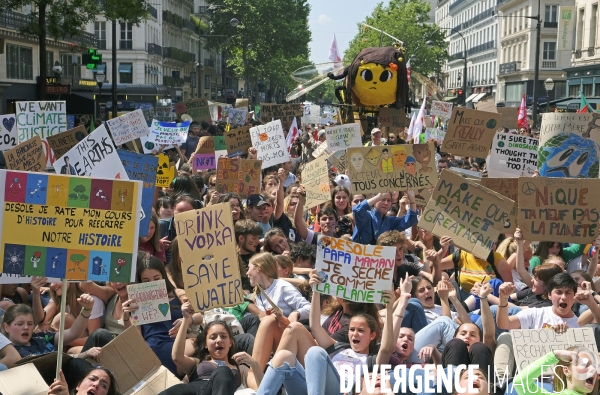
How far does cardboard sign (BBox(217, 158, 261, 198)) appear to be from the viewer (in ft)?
39.8

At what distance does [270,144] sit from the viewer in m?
14.5

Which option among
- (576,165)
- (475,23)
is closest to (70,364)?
(576,165)

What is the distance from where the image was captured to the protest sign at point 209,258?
7.34 m

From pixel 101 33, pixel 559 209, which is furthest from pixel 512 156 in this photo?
pixel 101 33

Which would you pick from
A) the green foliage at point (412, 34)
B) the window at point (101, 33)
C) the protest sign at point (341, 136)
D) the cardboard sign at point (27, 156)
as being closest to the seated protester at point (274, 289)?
the cardboard sign at point (27, 156)

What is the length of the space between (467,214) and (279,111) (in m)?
12.8

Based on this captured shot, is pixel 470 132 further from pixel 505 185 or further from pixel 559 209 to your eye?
pixel 559 209

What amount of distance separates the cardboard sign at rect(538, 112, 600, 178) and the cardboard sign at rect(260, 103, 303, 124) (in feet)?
28.4

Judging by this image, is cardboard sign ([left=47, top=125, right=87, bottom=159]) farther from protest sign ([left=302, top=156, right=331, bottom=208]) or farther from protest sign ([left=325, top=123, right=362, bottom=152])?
protest sign ([left=325, top=123, right=362, bottom=152])

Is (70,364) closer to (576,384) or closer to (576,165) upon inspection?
(576,384)

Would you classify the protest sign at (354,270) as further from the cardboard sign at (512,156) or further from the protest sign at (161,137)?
the protest sign at (161,137)

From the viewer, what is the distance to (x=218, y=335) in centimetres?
683

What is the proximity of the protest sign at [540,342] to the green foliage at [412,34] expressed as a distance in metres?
79.7

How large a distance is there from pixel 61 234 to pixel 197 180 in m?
6.13
